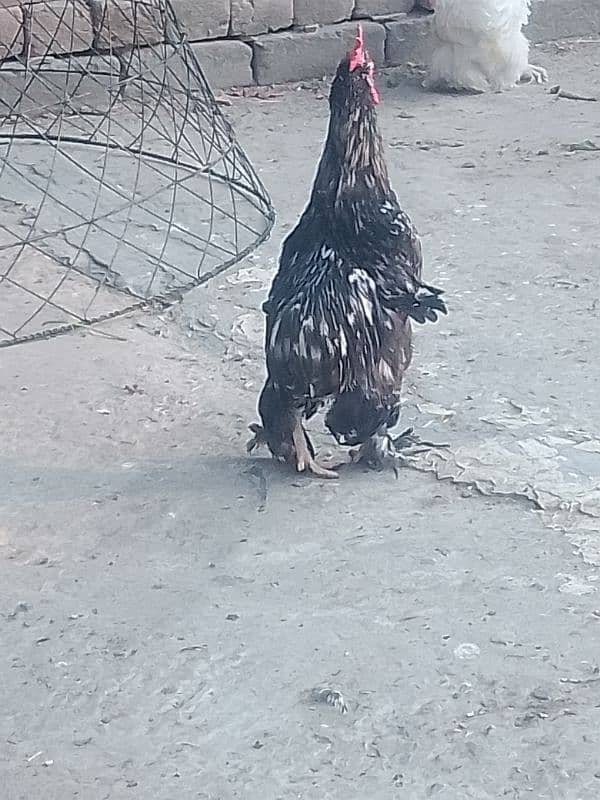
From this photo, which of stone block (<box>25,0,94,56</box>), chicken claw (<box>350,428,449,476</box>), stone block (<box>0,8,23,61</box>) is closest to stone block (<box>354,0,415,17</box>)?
stone block (<box>25,0,94,56</box>)

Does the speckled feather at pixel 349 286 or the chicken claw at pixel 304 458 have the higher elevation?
the speckled feather at pixel 349 286

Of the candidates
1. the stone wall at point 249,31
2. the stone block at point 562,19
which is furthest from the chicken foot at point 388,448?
the stone block at point 562,19

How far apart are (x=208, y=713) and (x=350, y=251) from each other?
3.54 feet

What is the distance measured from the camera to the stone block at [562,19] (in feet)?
23.1

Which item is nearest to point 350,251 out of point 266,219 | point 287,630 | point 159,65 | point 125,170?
point 287,630

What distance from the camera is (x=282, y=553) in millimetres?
2799

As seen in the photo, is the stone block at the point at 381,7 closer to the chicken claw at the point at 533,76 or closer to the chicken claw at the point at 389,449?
the chicken claw at the point at 533,76

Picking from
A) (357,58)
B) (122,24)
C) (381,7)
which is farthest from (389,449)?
(381,7)

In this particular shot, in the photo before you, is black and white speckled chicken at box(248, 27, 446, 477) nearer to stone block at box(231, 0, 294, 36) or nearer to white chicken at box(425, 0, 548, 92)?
white chicken at box(425, 0, 548, 92)

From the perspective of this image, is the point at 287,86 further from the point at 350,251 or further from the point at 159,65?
Answer: the point at 350,251

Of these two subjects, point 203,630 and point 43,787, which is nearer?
point 43,787

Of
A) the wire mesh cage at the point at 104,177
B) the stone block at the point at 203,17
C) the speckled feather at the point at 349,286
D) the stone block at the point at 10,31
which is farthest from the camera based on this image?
the stone block at the point at 203,17

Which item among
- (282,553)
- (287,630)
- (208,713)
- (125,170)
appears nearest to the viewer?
(208,713)

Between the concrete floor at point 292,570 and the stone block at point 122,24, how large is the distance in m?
2.15
